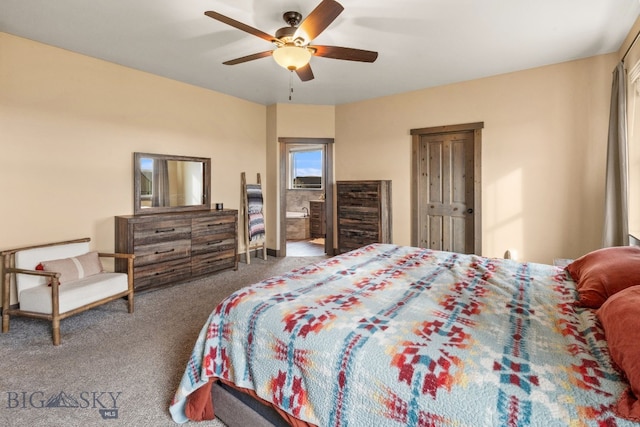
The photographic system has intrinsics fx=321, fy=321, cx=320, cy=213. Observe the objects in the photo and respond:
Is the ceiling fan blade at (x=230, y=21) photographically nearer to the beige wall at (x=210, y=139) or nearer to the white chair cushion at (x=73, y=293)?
the beige wall at (x=210, y=139)

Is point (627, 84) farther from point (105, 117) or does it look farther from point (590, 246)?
point (105, 117)

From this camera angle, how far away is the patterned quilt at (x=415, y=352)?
916mm

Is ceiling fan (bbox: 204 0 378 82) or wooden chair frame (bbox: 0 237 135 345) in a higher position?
ceiling fan (bbox: 204 0 378 82)

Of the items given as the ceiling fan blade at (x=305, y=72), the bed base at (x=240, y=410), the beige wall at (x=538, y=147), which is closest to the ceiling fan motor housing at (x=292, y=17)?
the ceiling fan blade at (x=305, y=72)

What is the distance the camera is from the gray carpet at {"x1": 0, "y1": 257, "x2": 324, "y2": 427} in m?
1.75

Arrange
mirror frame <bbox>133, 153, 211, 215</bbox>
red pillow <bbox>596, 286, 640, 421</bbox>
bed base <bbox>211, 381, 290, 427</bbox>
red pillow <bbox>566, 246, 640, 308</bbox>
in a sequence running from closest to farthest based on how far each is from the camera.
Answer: red pillow <bbox>596, 286, 640, 421</bbox> → bed base <bbox>211, 381, 290, 427</bbox> → red pillow <bbox>566, 246, 640, 308</bbox> → mirror frame <bbox>133, 153, 211, 215</bbox>

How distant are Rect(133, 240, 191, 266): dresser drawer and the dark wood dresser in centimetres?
236

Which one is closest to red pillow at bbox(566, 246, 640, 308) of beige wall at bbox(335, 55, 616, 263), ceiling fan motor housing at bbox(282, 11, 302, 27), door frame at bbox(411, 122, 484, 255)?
beige wall at bbox(335, 55, 616, 263)

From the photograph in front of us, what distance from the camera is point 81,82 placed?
3.51m

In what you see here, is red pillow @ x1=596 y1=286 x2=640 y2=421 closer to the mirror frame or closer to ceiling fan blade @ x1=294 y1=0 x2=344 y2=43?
ceiling fan blade @ x1=294 y1=0 x2=344 y2=43

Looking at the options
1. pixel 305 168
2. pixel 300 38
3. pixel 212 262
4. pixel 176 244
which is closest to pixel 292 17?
pixel 300 38

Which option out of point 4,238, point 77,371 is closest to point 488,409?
point 77,371

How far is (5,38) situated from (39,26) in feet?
1.44

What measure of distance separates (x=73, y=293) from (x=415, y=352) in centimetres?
282
